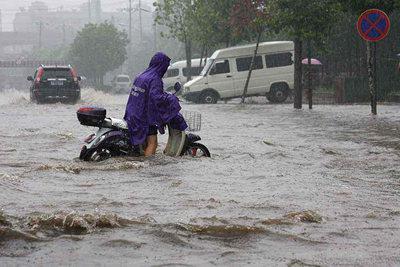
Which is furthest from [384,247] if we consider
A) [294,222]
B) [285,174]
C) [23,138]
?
[23,138]

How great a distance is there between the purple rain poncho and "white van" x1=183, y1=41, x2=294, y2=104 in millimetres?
21717

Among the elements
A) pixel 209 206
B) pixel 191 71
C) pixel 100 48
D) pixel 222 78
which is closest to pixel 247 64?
pixel 222 78

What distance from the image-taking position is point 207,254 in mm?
5957

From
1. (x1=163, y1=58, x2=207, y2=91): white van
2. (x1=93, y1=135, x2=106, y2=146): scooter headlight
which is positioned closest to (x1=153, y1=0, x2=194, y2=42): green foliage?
(x1=163, y1=58, x2=207, y2=91): white van

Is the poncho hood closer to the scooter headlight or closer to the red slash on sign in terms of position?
the scooter headlight

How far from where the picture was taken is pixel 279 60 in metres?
32.5

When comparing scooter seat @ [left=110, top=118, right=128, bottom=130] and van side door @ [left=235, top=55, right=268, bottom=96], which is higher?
van side door @ [left=235, top=55, right=268, bottom=96]

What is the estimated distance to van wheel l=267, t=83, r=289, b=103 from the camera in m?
32.7

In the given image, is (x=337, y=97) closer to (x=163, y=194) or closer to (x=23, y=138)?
(x=23, y=138)

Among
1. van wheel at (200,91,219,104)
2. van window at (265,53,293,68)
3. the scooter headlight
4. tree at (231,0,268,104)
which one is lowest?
van wheel at (200,91,219,104)

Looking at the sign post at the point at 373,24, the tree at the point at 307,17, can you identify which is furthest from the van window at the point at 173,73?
the sign post at the point at 373,24

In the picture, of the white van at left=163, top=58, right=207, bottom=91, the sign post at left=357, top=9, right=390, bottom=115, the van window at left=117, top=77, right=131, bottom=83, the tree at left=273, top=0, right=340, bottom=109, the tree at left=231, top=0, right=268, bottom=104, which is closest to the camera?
the sign post at left=357, top=9, right=390, bottom=115

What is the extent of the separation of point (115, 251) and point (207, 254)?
637mm

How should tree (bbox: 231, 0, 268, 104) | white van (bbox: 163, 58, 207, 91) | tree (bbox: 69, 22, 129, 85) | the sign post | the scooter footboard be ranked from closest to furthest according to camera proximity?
1. the scooter footboard
2. the sign post
3. tree (bbox: 231, 0, 268, 104)
4. white van (bbox: 163, 58, 207, 91)
5. tree (bbox: 69, 22, 129, 85)
